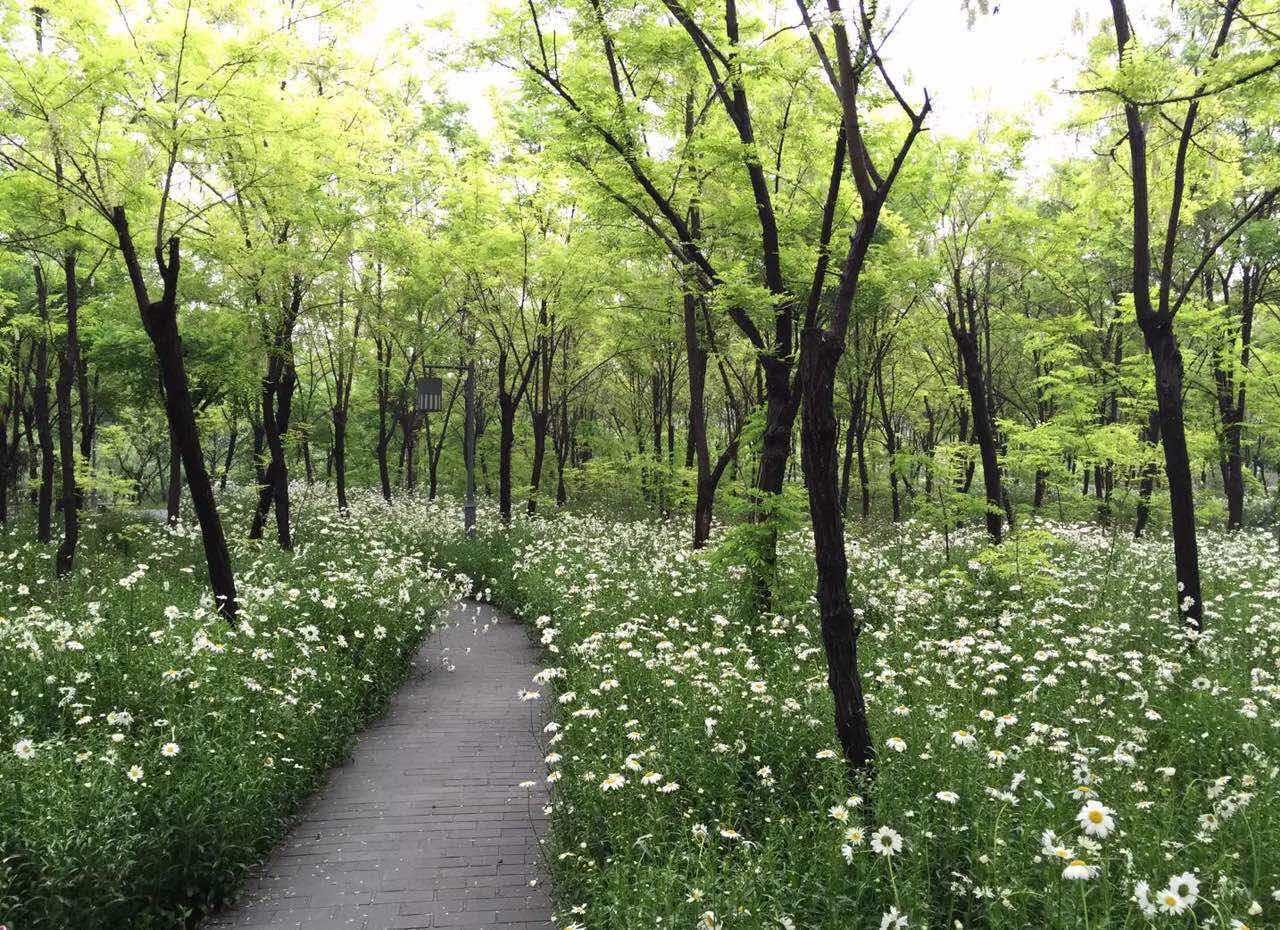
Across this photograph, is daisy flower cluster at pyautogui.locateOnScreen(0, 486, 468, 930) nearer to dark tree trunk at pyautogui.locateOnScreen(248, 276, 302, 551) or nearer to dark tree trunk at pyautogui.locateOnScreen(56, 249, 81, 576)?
dark tree trunk at pyautogui.locateOnScreen(56, 249, 81, 576)

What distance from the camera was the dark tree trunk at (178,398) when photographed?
24.6 ft

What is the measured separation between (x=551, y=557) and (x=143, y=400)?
13.0m

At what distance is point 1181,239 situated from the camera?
15.7 metres

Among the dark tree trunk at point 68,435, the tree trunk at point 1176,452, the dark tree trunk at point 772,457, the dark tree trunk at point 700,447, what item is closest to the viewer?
the tree trunk at point 1176,452

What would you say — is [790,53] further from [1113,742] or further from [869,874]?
[869,874]

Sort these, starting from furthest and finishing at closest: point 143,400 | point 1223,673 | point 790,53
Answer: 1. point 143,400
2. point 790,53
3. point 1223,673

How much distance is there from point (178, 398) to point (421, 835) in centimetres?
543

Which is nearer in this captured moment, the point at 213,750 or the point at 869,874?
the point at 869,874

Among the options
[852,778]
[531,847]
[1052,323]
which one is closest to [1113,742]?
[852,778]

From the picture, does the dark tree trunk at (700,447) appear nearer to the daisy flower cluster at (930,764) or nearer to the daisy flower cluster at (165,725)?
the daisy flower cluster at (930,764)

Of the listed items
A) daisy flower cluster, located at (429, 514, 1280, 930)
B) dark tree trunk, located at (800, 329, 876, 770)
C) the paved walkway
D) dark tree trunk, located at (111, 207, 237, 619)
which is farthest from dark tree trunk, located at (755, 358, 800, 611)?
dark tree trunk, located at (111, 207, 237, 619)

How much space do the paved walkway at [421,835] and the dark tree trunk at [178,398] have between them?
2.39 m

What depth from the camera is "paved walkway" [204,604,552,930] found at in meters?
4.50

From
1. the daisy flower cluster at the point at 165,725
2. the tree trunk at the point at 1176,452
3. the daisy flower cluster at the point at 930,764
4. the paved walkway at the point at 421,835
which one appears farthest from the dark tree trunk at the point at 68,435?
the tree trunk at the point at 1176,452
